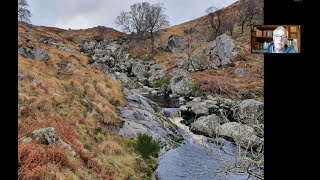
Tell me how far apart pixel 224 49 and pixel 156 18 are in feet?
4.08

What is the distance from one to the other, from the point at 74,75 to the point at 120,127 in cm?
138

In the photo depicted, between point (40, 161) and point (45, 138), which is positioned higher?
point (45, 138)

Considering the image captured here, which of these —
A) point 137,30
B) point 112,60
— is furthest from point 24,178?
point 112,60

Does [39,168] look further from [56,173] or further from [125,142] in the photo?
[125,142]

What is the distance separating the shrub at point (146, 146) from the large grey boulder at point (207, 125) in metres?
0.60

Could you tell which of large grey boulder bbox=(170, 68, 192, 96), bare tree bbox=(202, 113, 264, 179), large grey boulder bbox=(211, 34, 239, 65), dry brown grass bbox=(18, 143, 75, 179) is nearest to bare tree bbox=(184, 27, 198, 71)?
large grey boulder bbox=(170, 68, 192, 96)

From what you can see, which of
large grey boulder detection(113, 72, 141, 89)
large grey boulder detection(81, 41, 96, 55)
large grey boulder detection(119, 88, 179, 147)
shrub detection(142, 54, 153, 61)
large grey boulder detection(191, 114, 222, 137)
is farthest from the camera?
large grey boulder detection(113, 72, 141, 89)

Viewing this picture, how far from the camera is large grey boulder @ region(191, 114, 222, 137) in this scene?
15.5ft

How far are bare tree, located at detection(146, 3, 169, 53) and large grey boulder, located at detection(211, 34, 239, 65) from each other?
967 mm

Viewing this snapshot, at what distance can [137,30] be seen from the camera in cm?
532

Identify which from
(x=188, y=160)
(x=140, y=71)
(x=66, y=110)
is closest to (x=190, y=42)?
(x=140, y=71)
